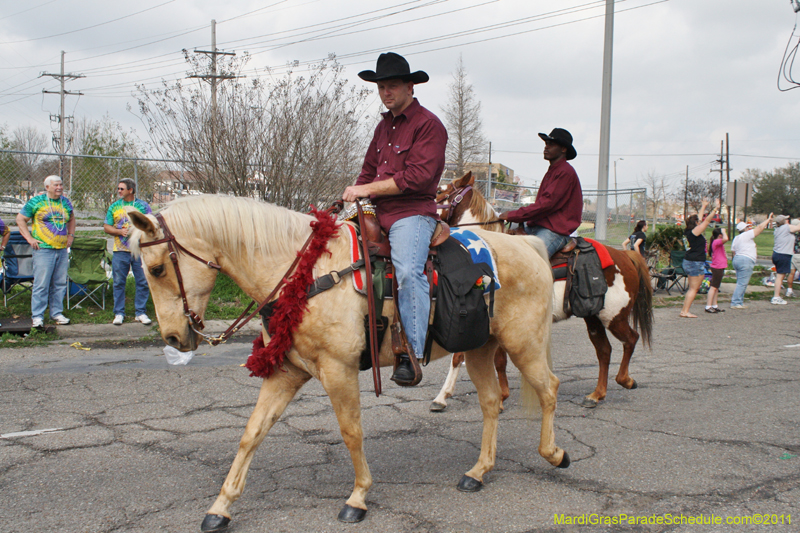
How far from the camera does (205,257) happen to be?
3285 mm

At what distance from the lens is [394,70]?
12.0 ft

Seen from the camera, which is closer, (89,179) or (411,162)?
(411,162)

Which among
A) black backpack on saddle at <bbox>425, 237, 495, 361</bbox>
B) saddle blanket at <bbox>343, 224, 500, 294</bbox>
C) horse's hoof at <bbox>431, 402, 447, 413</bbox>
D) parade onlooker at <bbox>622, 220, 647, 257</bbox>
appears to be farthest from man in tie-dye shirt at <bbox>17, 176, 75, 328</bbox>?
parade onlooker at <bbox>622, 220, 647, 257</bbox>

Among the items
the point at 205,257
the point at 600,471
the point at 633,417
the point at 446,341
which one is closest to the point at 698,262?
the point at 633,417

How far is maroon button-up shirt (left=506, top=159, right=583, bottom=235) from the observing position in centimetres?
587

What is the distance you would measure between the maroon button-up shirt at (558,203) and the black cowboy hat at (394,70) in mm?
2554

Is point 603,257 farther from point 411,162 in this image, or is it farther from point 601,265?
point 411,162

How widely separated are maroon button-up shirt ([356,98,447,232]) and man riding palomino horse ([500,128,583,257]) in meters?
2.34

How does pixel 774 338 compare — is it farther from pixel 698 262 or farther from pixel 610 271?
pixel 610 271

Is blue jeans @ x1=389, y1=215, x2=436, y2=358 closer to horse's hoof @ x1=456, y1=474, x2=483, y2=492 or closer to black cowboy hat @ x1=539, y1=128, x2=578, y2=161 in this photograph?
horse's hoof @ x1=456, y1=474, x2=483, y2=492

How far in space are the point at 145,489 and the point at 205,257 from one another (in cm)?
158

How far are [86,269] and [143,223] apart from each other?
7.23 metres

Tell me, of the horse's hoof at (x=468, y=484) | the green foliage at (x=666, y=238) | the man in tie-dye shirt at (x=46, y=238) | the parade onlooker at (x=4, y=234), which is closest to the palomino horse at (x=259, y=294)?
the horse's hoof at (x=468, y=484)

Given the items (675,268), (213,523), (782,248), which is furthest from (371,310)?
(782,248)
